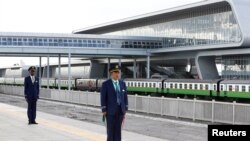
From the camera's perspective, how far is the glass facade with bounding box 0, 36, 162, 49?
8069cm

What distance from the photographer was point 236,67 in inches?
2857

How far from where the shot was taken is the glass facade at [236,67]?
71.0 meters

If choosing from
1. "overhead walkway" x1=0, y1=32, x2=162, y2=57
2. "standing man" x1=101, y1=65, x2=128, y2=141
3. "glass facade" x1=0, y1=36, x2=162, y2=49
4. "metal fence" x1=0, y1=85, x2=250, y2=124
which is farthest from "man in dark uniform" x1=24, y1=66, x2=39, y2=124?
"glass facade" x1=0, y1=36, x2=162, y2=49

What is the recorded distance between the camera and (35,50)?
79062 mm

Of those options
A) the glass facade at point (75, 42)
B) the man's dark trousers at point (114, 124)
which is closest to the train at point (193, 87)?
the glass facade at point (75, 42)

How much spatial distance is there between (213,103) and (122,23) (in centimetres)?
8647

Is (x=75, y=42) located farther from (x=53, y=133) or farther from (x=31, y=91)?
(x=53, y=133)

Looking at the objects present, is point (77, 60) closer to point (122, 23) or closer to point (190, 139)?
point (122, 23)

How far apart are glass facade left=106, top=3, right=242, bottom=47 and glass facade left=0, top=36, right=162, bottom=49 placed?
4.00 meters

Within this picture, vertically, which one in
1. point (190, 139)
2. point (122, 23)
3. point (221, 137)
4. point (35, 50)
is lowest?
point (190, 139)

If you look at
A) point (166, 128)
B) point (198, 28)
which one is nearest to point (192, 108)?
point (166, 128)

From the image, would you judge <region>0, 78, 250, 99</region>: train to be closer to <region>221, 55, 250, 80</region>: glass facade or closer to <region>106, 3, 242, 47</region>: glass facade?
<region>221, 55, 250, 80</region>: glass facade

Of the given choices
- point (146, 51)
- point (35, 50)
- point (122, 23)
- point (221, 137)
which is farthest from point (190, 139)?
point (122, 23)

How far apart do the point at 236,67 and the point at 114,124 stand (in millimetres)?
65131
